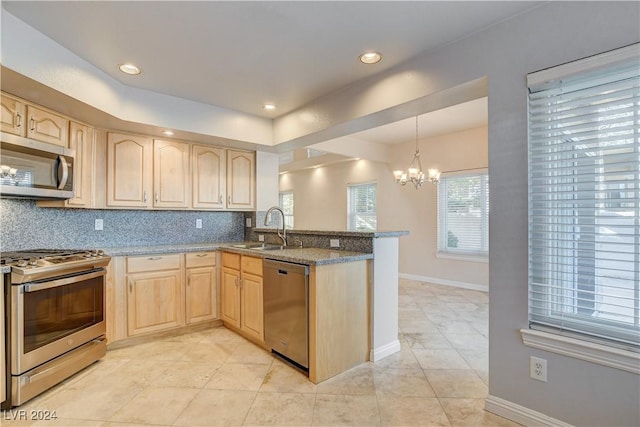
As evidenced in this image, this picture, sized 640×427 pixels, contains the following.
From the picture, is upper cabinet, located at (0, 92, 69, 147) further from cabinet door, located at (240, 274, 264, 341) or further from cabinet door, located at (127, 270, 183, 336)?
cabinet door, located at (240, 274, 264, 341)

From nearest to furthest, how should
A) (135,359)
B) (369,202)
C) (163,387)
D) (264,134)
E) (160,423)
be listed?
(160,423)
(163,387)
(135,359)
(264,134)
(369,202)

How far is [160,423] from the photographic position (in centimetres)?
184

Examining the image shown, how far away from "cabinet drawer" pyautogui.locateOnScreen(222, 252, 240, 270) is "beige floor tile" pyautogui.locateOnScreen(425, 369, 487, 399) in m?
2.02

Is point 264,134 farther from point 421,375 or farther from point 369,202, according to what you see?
point 369,202

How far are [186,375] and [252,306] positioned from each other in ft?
2.58

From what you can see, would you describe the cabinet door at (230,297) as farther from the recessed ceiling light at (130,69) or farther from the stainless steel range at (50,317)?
the recessed ceiling light at (130,69)

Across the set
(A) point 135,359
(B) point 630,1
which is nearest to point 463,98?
(B) point 630,1

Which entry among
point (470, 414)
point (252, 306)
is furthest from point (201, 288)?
point (470, 414)

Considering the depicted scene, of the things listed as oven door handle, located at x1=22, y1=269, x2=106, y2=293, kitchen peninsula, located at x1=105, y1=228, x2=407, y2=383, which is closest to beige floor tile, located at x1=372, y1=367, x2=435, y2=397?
kitchen peninsula, located at x1=105, y1=228, x2=407, y2=383

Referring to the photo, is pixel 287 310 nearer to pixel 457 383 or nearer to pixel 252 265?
pixel 252 265

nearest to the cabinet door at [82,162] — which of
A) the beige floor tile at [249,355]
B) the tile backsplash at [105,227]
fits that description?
the tile backsplash at [105,227]

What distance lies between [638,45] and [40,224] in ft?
14.5

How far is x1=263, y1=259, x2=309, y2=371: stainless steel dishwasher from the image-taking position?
2.37 metres

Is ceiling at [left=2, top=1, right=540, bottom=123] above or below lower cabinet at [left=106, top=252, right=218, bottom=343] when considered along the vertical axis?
above
